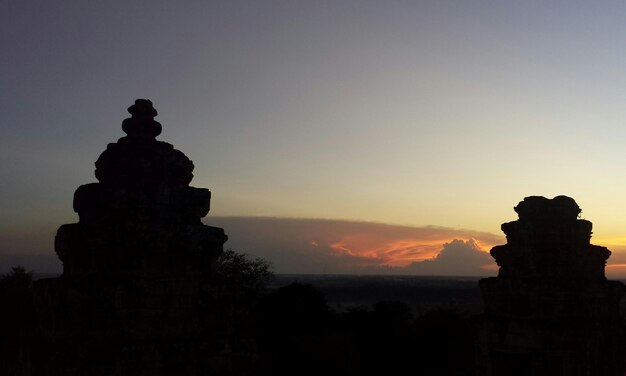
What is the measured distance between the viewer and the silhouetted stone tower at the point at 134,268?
4398 millimetres

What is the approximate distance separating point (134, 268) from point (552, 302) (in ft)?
14.3

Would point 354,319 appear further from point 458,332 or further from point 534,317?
point 534,317

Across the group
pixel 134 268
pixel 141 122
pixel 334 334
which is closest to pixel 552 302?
pixel 134 268

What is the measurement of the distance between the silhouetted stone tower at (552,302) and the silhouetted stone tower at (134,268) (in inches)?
133

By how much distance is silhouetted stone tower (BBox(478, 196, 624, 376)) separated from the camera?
5816mm

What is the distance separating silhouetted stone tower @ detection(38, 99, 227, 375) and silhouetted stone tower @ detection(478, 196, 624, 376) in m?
3.38

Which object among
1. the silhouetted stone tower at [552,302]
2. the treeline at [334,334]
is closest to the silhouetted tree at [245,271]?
the treeline at [334,334]

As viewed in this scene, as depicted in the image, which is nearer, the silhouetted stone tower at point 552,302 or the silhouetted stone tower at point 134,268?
the silhouetted stone tower at point 134,268

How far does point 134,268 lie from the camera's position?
15.1ft

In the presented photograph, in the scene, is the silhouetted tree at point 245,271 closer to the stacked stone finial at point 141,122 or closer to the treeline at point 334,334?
the treeline at point 334,334

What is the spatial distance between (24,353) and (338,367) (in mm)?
20427

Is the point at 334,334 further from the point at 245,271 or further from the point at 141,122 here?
the point at 141,122

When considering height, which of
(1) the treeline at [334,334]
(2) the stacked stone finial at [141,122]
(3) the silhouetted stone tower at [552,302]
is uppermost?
(2) the stacked stone finial at [141,122]

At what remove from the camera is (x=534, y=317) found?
5.90 m
